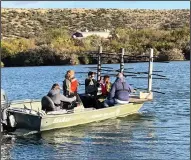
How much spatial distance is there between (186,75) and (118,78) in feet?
63.1

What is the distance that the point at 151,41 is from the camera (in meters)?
62.0

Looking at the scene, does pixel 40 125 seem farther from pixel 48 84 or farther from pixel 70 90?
pixel 48 84

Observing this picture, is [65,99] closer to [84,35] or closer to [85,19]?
[84,35]

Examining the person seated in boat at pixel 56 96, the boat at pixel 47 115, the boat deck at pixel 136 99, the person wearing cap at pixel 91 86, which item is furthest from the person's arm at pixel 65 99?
the boat deck at pixel 136 99

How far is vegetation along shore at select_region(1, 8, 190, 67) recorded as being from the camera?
179 feet

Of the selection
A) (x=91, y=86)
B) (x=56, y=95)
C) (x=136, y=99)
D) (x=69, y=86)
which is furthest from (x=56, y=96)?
(x=136, y=99)

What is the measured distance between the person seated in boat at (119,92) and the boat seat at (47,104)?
2.40 metres

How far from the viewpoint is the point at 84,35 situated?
7162 cm

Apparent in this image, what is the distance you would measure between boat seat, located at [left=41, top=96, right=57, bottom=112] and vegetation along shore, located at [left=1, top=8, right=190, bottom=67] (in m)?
29.4

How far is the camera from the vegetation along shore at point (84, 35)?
2144 inches

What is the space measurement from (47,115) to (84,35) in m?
55.0

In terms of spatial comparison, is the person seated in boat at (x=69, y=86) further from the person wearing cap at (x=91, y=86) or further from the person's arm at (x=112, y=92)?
the person wearing cap at (x=91, y=86)

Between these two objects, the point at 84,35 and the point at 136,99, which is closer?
the point at 136,99

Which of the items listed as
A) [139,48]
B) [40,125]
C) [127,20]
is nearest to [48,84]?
[40,125]
